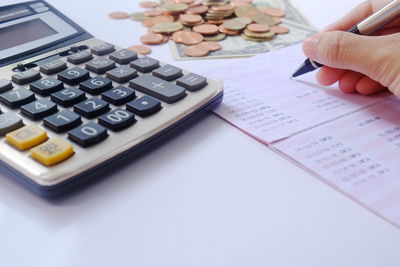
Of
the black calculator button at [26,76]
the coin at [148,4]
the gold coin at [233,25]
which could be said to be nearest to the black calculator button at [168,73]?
the black calculator button at [26,76]

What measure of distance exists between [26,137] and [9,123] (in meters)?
0.03

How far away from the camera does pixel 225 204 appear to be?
27cm

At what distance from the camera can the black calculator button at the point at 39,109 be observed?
0.30 m

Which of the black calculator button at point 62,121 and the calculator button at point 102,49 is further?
the calculator button at point 102,49

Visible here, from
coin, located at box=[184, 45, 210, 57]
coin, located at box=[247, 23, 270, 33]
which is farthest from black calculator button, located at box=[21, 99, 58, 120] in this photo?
coin, located at box=[247, 23, 270, 33]

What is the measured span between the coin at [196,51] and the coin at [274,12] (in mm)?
171

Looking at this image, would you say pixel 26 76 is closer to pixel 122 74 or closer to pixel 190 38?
pixel 122 74

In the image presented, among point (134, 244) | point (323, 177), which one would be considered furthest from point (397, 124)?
point (134, 244)

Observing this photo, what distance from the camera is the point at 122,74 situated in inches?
14.3

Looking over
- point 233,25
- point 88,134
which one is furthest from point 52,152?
point 233,25

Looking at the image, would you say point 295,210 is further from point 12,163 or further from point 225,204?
point 12,163

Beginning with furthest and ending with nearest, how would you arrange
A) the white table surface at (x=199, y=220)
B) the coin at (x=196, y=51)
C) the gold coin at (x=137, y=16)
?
the gold coin at (x=137, y=16) < the coin at (x=196, y=51) < the white table surface at (x=199, y=220)

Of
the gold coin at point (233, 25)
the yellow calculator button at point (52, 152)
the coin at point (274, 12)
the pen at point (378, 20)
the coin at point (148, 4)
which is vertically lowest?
the coin at point (148, 4)

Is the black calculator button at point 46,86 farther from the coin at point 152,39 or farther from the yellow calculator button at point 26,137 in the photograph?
the coin at point 152,39
